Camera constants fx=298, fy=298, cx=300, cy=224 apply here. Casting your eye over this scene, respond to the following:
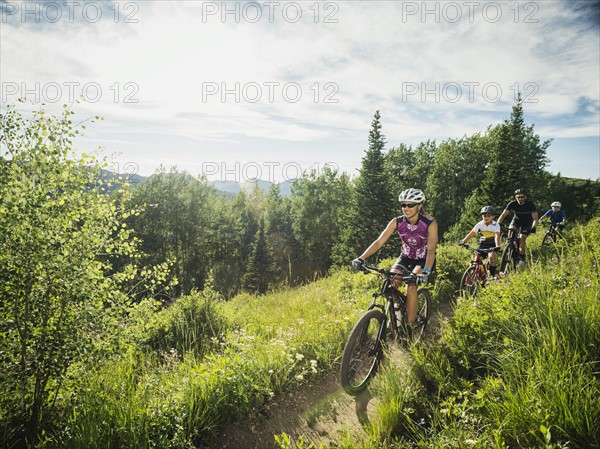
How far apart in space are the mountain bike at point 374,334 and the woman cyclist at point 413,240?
6.5 inches

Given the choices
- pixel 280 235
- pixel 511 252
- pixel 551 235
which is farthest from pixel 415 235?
pixel 280 235

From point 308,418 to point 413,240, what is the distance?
360 centimetres

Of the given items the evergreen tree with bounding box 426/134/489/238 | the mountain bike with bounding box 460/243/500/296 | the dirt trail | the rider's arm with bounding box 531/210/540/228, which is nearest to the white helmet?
the dirt trail

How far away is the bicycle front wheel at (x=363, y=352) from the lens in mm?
4562

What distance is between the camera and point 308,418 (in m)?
4.45

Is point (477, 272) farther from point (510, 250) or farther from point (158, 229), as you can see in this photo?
point (158, 229)

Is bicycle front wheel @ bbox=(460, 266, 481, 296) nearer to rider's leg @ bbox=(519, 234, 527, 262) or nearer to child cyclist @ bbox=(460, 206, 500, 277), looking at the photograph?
child cyclist @ bbox=(460, 206, 500, 277)

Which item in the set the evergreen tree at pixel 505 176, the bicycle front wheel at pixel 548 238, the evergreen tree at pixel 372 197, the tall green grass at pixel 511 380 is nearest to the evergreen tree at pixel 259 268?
the evergreen tree at pixel 372 197

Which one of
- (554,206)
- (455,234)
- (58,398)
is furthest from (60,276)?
(455,234)

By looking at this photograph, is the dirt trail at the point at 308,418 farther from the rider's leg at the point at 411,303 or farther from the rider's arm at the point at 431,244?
the rider's arm at the point at 431,244

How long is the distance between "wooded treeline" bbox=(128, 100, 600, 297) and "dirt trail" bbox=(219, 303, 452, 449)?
2959 centimetres

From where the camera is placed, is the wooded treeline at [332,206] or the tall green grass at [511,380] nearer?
the tall green grass at [511,380]

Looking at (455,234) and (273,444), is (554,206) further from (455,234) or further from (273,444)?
(455,234)

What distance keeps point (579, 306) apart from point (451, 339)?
5.73 ft
